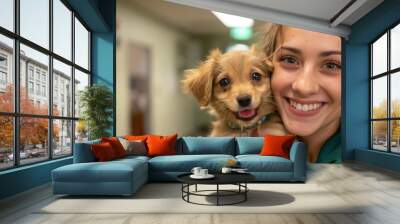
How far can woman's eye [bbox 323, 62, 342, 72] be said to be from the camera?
330 inches

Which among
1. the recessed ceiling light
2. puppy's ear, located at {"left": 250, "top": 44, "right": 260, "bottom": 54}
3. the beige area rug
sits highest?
the recessed ceiling light

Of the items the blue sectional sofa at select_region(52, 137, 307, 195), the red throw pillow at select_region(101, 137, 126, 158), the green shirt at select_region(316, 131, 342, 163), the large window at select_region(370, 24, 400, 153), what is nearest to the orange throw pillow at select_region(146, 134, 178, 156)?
the blue sectional sofa at select_region(52, 137, 307, 195)

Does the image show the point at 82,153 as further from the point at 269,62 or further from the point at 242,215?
the point at 269,62

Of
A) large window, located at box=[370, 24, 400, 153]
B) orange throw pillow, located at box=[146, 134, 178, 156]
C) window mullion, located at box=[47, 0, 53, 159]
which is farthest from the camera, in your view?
large window, located at box=[370, 24, 400, 153]

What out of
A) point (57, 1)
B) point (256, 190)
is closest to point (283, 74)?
point (256, 190)

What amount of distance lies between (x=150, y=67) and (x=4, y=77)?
372 centimetres

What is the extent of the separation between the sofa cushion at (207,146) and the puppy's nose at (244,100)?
4.29 feet

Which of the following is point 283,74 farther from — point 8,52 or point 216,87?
point 8,52

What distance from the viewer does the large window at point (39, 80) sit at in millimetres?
5008

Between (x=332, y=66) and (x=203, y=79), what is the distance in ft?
9.24

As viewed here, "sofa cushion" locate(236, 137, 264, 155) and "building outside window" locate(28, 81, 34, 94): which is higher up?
"building outside window" locate(28, 81, 34, 94)

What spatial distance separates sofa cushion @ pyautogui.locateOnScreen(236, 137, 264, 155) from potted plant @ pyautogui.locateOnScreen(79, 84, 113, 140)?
9.34ft

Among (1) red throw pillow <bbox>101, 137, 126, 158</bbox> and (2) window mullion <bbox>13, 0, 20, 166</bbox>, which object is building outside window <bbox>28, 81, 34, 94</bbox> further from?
(1) red throw pillow <bbox>101, 137, 126, 158</bbox>

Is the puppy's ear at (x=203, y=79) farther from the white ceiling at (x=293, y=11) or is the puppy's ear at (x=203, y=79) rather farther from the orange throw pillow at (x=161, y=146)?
the orange throw pillow at (x=161, y=146)
